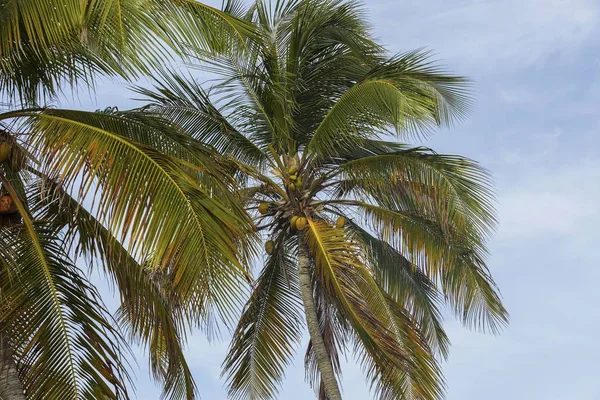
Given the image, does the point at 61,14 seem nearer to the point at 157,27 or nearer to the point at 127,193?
the point at 157,27

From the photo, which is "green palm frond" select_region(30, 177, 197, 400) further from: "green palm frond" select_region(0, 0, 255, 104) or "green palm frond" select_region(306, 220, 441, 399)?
"green palm frond" select_region(306, 220, 441, 399)

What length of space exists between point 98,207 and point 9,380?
1716 millimetres

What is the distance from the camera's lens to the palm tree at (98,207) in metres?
8.57

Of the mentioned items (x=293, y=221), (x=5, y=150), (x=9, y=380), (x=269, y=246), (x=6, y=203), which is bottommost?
(x=9, y=380)

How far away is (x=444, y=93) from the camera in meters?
15.3

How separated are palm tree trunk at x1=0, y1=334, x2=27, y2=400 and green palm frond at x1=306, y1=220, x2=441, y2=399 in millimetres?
5420

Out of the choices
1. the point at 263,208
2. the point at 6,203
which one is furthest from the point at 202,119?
the point at 6,203

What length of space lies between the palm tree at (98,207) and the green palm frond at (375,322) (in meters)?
3.77

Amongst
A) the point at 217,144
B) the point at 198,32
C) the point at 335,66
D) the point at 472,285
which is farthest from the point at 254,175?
the point at 198,32

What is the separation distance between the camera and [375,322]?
13359mm

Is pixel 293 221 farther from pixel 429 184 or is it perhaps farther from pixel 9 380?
pixel 9 380

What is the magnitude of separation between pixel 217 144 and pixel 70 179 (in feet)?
25.1

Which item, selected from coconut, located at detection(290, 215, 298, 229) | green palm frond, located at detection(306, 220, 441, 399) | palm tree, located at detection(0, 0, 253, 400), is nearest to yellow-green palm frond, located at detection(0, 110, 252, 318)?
palm tree, located at detection(0, 0, 253, 400)

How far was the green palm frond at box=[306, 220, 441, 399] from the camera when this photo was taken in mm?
13312
